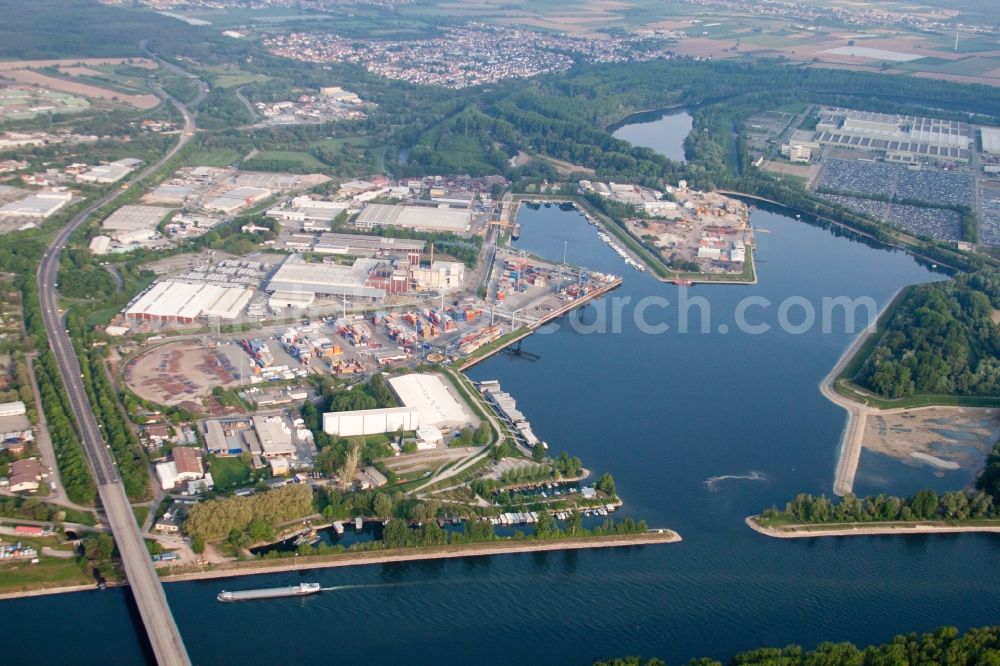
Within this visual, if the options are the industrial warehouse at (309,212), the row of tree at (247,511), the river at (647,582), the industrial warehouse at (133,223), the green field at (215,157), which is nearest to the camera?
the river at (647,582)

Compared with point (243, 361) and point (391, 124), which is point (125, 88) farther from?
point (243, 361)

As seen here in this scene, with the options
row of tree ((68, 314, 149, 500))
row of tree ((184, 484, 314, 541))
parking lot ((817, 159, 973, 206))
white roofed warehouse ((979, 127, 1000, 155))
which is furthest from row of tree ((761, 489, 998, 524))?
white roofed warehouse ((979, 127, 1000, 155))

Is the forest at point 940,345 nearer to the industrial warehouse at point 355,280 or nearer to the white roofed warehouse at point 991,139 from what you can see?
the industrial warehouse at point 355,280

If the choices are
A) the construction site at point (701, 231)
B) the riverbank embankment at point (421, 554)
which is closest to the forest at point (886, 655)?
the riverbank embankment at point (421, 554)

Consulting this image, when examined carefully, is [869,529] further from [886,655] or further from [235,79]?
[235,79]

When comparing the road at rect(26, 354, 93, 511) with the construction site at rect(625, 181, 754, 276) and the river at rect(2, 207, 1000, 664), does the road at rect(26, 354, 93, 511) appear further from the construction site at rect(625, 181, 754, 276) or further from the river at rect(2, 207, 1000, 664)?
the construction site at rect(625, 181, 754, 276)

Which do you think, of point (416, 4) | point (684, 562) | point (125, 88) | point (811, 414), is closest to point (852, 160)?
point (811, 414)

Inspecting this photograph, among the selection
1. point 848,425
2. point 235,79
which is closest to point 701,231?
point 848,425
